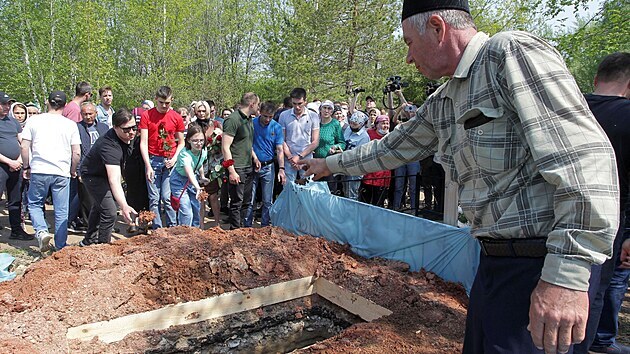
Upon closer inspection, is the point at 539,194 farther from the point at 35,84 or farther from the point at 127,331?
the point at 35,84

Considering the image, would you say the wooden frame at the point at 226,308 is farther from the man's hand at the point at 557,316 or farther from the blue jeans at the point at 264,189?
the man's hand at the point at 557,316

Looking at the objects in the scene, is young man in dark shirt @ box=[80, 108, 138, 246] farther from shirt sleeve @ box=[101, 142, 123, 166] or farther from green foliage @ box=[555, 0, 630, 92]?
green foliage @ box=[555, 0, 630, 92]

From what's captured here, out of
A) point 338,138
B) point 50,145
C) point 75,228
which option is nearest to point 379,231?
point 338,138

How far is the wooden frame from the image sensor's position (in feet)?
12.3

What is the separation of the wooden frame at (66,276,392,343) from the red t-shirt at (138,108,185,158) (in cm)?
292

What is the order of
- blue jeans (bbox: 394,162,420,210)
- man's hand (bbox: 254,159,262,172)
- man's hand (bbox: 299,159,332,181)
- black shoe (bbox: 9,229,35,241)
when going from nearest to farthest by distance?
man's hand (bbox: 299,159,332,181)
black shoe (bbox: 9,229,35,241)
man's hand (bbox: 254,159,262,172)
blue jeans (bbox: 394,162,420,210)

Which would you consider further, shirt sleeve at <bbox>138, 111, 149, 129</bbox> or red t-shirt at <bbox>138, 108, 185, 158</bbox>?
red t-shirt at <bbox>138, 108, 185, 158</bbox>

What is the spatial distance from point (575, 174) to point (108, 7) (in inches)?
1282

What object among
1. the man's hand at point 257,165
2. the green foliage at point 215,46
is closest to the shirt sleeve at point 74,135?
the man's hand at point 257,165

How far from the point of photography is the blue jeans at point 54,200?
5883 millimetres

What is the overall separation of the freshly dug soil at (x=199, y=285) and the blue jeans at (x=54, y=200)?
1497mm

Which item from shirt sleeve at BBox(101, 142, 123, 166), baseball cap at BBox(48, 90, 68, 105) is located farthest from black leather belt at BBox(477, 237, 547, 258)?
baseball cap at BBox(48, 90, 68, 105)

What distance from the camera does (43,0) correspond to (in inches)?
896

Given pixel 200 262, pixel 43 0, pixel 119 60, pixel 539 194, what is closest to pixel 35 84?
pixel 43 0
